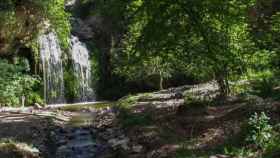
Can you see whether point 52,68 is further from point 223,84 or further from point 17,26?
point 223,84

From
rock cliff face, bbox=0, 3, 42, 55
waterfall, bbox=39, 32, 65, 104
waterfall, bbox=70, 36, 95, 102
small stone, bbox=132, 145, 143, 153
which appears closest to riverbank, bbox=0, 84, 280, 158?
small stone, bbox=132, 145, 143, 153

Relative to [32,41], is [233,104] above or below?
below

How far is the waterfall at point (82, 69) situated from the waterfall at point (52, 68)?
1.49 meters

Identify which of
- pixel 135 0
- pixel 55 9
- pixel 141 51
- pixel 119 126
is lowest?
pixel 119 126

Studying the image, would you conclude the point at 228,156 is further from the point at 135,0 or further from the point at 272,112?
the point at 135,0

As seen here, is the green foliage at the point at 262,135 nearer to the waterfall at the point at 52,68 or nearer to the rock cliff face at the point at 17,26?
the rock cliff face at the point at 17,26

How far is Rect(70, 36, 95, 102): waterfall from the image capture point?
3850cm

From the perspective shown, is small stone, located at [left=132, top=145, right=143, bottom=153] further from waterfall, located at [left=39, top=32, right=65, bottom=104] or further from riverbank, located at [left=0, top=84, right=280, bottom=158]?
waterfall, located at [left=39, top=32, right=65, bottom=104]

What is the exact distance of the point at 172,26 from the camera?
15.2 metres

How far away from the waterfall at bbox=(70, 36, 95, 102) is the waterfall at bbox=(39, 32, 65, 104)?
1.49 metres

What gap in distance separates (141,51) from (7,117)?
26.6ft

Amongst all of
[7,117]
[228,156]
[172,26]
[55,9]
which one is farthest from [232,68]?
[55,9]

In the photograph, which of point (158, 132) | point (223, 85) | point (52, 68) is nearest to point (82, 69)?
point (52, 68)

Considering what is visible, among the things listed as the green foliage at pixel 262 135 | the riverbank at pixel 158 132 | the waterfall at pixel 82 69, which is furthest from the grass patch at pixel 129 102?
the green foliage at pixel 262 135
